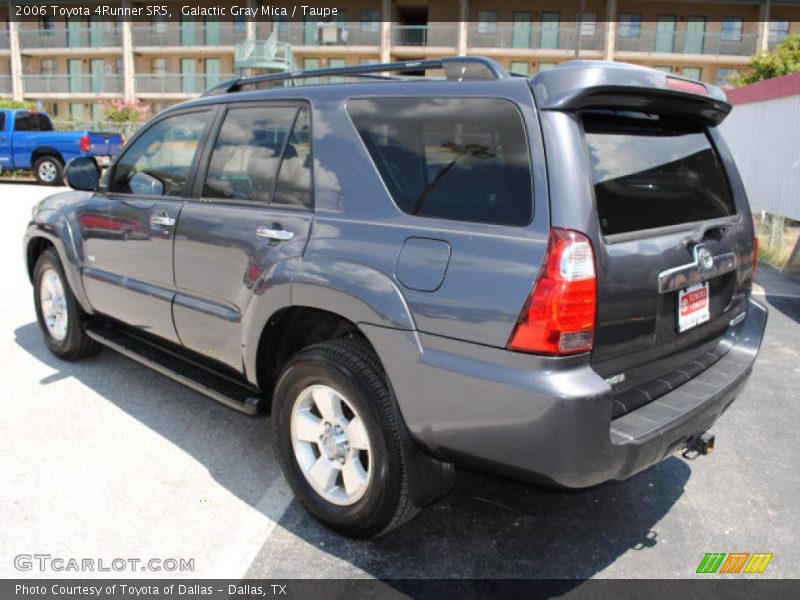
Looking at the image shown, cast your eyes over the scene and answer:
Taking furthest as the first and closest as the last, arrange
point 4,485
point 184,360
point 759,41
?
1. point 759,41
2. point 184,360
3. point 4,485

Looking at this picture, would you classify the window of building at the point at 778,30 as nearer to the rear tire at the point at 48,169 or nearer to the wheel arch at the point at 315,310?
the rear tire at the point at 48,169

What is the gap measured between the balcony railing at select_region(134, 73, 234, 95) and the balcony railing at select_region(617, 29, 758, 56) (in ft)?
79.2

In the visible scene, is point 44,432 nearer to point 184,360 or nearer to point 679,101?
point 184,360

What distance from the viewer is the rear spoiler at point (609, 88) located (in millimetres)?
2383

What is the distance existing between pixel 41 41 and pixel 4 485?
162ft

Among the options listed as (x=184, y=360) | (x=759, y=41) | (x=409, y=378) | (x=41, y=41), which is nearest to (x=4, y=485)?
(x=184, y=360)

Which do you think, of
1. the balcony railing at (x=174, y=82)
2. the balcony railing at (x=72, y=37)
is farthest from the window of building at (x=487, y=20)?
the balcony railing at (x=72, y=37)

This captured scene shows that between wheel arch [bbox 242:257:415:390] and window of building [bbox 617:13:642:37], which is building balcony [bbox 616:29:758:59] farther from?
wheel arch [bbox 242:257:415:390]

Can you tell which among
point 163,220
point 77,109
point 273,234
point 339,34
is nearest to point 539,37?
point 339,34

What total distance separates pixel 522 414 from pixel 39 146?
20.7 metres

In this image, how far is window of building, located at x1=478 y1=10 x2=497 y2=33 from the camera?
40812 millimetres

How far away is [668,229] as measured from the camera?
2.77 metres

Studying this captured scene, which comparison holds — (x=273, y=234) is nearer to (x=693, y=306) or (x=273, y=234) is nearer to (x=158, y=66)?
(x=693, y=306)

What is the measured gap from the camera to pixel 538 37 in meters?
40.0
